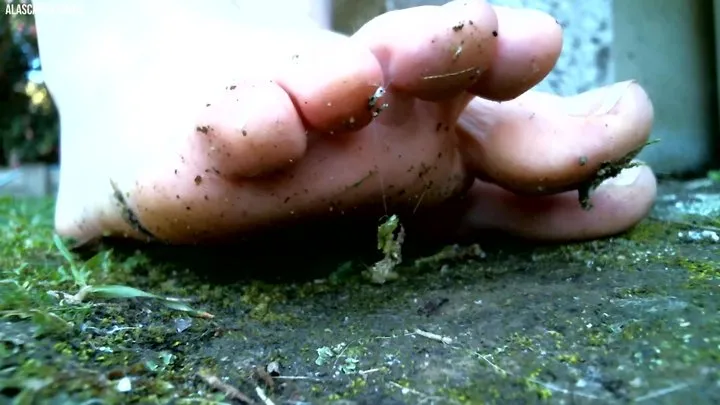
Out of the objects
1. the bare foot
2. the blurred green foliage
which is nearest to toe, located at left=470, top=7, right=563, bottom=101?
the bare foot

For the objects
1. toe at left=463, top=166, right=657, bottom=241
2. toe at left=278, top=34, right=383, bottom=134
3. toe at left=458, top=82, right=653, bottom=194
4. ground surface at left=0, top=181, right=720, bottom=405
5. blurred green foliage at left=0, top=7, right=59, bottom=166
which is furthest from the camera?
blurred green foliage at left=0, top=7, right=59, bottom=166

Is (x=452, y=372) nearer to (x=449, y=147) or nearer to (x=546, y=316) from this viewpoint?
(x=546, y=316)

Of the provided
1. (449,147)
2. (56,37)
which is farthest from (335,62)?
(56,37)

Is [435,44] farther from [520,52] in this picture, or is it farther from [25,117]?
[25,117]

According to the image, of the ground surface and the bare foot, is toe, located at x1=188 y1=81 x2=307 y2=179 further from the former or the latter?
the ground surface

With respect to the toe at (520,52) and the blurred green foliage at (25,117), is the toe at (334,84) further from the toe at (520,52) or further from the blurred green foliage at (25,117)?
the blurred green foliage at (25,117)

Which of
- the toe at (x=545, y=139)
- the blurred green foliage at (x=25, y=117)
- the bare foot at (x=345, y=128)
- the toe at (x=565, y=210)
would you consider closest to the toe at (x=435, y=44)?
the bare foot at (x=345, y=128)
